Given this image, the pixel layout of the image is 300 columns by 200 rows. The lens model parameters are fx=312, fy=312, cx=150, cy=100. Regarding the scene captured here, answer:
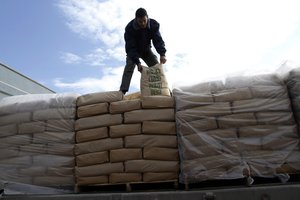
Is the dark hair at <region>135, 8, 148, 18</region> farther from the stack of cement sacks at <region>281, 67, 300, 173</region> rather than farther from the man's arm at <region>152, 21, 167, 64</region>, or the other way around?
the stack of cement sacks at <region>281, 67, 300, 173</region>

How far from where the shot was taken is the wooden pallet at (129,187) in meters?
3.76

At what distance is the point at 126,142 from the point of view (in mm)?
3873

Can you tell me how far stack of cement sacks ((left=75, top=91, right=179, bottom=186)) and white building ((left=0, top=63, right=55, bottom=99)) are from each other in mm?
1965

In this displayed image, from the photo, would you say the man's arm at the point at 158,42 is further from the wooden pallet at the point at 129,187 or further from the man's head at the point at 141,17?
the wooden pallet at the point at 129,187

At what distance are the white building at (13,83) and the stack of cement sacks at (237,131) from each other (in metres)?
3.19

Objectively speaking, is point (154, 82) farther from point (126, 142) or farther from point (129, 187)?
point (129, 187)

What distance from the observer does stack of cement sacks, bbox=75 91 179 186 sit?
12.3ft

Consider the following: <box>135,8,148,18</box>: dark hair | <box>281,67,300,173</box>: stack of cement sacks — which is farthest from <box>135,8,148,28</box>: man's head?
<box>281,67,300,173</box>: stack of cement sacks

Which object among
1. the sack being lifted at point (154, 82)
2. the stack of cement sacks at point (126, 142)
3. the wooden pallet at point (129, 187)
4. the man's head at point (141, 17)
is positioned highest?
the man's head at point (141, 17)

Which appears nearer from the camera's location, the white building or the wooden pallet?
the wooden pallet

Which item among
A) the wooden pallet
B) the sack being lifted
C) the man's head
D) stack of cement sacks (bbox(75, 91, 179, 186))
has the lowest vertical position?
the wooden pallet

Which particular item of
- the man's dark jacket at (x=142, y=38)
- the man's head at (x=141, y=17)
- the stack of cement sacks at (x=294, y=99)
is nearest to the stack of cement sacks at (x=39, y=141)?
the man's dark jacket at (x=142, y=38)

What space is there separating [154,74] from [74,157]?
4.96 feet

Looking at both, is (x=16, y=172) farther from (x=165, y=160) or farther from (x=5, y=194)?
(x=165, y=160)
